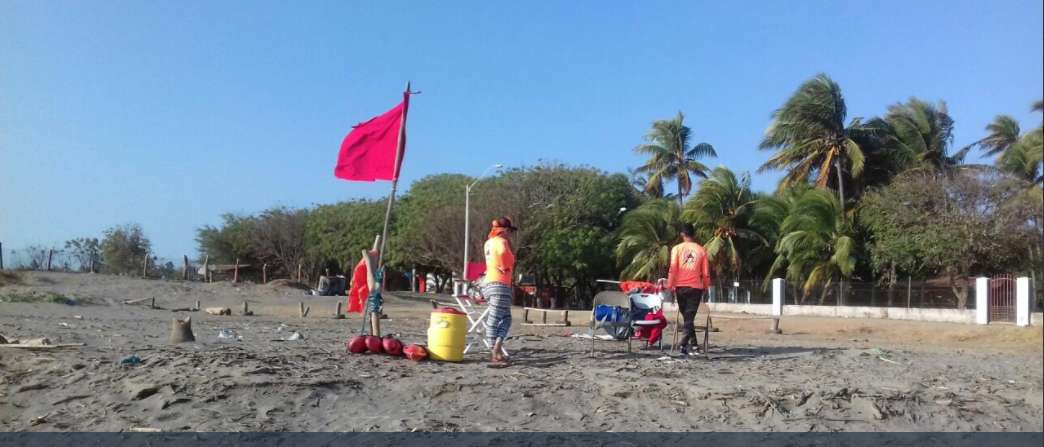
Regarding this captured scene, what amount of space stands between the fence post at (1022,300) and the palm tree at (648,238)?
52.3 ft

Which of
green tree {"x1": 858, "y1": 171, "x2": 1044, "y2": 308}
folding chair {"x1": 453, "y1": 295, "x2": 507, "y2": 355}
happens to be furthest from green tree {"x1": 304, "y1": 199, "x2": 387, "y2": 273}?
folding chair {"x1": 453, "y1": 295, "x2": 507, "y2": 355}

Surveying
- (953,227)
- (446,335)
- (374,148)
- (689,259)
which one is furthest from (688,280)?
(953,227)

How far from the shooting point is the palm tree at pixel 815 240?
1230 inches

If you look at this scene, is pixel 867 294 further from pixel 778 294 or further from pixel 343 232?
pixel 343 232

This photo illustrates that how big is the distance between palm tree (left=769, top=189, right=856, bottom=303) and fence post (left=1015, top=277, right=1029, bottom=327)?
7961mm

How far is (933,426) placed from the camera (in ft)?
18.2

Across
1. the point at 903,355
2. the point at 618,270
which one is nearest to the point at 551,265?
the point at 618,270

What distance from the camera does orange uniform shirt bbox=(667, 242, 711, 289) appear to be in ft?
30.2

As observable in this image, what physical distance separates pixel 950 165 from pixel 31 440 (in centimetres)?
3406

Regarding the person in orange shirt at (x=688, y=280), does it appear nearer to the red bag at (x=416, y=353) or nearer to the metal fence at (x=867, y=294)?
the red bag at (x=416, y=353)

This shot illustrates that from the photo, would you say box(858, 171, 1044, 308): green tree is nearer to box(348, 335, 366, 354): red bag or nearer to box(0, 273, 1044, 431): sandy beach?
box(0, 273, 1044, 431): sandy beach

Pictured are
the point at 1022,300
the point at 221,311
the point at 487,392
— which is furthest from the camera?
the point at 1022,300

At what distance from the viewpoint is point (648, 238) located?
38.3 m

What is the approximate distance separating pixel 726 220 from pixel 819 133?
5489 mm
